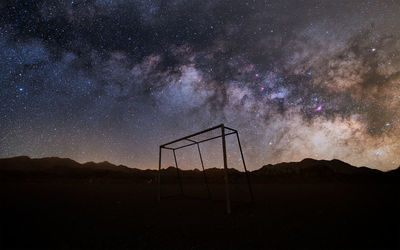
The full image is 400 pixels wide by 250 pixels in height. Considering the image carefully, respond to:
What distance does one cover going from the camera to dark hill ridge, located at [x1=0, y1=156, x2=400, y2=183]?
147 feet

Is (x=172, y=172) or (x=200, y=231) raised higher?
(x=172, y=172)

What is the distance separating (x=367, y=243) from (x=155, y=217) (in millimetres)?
5793

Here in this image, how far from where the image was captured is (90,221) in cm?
630

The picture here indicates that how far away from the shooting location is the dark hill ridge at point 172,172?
4469 cm

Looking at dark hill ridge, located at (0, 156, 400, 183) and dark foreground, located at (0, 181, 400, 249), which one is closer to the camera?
dark foreground, located at (0, 181, 400, 249)

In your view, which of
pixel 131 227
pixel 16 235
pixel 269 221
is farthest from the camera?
pixel 269 221

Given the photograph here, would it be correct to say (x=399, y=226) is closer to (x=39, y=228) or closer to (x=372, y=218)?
(x=372, y=218)

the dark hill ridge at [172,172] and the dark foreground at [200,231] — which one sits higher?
the dark hill ridge at [172,172]

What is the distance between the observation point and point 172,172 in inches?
2621

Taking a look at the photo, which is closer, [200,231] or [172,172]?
[200,231]

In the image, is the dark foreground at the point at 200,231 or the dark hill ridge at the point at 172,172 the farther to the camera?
the dark hill ridge at the point at 172,172

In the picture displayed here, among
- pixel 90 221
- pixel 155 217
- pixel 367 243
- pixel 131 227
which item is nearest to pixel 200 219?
pixel 155 217

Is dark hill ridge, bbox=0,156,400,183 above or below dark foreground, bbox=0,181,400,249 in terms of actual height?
above

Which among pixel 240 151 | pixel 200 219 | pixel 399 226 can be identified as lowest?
pixel 399 226
